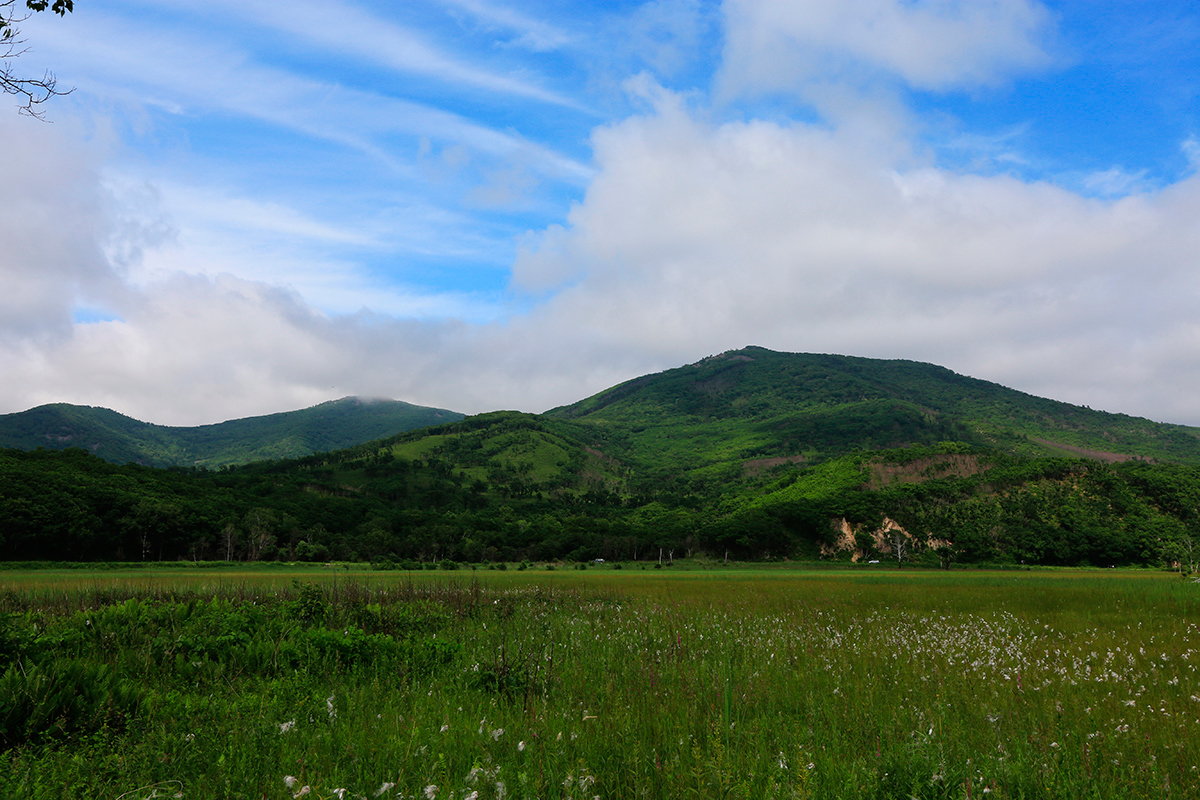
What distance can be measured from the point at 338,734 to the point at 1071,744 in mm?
7518

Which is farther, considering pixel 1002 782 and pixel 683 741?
pixel 683 741

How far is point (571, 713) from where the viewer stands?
700 centimetres

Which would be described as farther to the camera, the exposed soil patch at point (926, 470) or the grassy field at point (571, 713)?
the exposed soil patch at point (926, 470)

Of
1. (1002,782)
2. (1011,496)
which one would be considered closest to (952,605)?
(1002,782)

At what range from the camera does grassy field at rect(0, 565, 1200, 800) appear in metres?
4.83

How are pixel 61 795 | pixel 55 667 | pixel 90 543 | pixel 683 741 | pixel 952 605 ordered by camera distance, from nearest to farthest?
pixel 61 795
pixel 683 741
pixel 55 667
pixel 952 605
pixel 90 543

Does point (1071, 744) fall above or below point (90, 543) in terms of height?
above

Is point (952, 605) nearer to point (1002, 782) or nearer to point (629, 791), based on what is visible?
point (1002, 782)

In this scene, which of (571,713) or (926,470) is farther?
(926,470)

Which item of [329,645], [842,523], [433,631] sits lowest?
[842,523]

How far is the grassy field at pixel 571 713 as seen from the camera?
483cm

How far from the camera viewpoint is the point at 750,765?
514 cm

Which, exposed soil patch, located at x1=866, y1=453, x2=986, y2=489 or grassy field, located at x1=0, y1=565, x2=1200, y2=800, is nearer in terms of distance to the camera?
grassy field, located at x1=0, y1=565, x2=1200, y2=800

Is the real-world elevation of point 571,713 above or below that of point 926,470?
below
